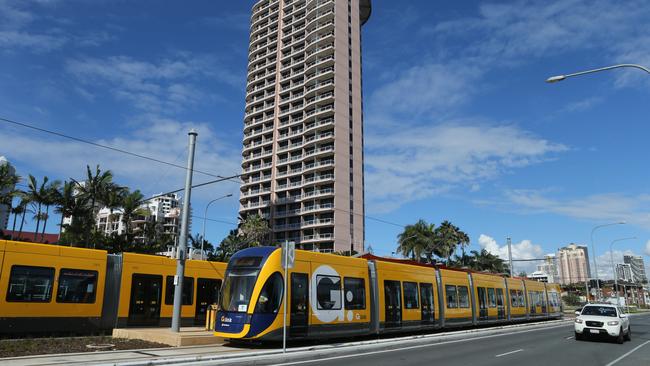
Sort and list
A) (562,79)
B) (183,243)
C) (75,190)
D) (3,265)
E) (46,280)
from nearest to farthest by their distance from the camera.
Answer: (562,79) → (3,265) → (46,280) → (183,243) → (75,190)

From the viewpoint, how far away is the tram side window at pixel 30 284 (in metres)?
14.3

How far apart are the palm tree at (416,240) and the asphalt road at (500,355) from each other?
140 feet

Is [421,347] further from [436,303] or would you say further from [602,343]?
[602,343]

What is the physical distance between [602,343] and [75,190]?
140 feet

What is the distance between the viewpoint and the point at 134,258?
59.1 ft

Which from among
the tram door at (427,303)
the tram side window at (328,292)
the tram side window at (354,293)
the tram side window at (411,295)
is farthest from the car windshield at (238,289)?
the tram door at (427,303)

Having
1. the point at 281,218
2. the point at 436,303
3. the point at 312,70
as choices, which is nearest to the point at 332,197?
the point at 281,218

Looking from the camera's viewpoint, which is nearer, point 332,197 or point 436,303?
point 436,303

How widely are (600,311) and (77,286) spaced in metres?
→ 20.2

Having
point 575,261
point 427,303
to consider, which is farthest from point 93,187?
point 575,261

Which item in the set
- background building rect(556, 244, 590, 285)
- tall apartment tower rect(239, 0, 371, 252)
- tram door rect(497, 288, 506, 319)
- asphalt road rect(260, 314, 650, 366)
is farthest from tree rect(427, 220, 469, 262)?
background building rect(556, 244, 590, 285)

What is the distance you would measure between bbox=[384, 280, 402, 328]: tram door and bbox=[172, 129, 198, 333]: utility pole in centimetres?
793

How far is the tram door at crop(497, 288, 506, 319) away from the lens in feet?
94.4

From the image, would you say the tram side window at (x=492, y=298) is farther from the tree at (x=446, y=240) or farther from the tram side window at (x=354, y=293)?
the tree at (x=446, y=240)
